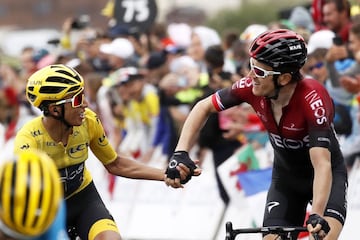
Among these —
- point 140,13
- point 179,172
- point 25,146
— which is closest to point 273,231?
point 179,172

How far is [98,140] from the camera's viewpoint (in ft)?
30.2

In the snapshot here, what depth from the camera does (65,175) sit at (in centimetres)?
902

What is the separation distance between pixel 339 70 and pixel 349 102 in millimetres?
365

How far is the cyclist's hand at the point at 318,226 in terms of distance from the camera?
299 inches

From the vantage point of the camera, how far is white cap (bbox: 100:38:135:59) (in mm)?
16438

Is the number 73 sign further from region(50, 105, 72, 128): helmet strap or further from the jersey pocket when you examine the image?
region(50, 105, 72, 128): helmet strap

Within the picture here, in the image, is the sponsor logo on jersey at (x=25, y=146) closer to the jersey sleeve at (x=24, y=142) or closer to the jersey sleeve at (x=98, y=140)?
the jersey sleeve at (x=24, y=142)

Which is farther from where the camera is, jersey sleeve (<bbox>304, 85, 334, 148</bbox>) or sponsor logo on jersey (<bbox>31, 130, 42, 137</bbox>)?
sponsor logo on jersey (<bbox>31, 130, 42, 137</bbox>)

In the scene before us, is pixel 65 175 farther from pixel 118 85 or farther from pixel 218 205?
pixel 118 85

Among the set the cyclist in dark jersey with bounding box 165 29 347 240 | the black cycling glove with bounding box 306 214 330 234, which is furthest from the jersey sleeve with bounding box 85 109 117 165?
the black cycling glove with bounding box 306 214 330 234

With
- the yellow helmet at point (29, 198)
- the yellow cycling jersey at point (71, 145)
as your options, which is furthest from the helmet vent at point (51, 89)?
the yellow helmet at point (29, 198)

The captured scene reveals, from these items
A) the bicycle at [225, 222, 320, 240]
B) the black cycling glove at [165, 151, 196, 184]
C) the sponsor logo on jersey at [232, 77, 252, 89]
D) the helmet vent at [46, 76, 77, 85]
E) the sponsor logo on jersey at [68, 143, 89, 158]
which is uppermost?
the helmet vent at [46, 76, 77, 85]

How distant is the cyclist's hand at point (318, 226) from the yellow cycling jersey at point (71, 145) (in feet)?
7.36

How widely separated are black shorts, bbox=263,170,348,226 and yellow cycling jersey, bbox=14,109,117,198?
143cm
